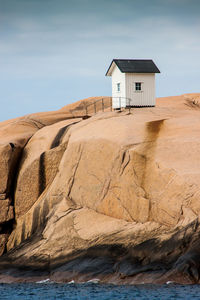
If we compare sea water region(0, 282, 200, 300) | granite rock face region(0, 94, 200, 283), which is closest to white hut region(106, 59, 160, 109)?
granite rock face region(0, 94, 200, 283)

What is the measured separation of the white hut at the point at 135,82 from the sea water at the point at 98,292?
66.4ft

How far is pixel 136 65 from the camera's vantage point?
41.6m

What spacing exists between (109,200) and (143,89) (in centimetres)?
1597

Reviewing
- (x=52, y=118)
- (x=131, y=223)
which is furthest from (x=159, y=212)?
(x=52, y=118)

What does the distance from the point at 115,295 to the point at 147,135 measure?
396 inches

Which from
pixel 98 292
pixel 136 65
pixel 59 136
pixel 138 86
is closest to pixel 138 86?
pixel 138 86

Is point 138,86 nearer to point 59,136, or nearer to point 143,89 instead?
point 143,89

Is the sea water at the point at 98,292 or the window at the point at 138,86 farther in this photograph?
the window at the point at 138,86

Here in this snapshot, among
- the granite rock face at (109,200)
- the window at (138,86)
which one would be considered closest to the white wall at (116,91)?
the window at (138,86)

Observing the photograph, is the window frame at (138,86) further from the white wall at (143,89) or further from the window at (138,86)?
the white wall at (143,89)

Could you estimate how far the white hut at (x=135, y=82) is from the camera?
134 feet

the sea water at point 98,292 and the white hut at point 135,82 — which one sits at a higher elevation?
the white hut at point 135,82

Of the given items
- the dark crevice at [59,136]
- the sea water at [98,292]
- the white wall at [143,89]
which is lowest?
the sea water at [98,292]

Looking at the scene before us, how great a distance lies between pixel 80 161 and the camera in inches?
1169
